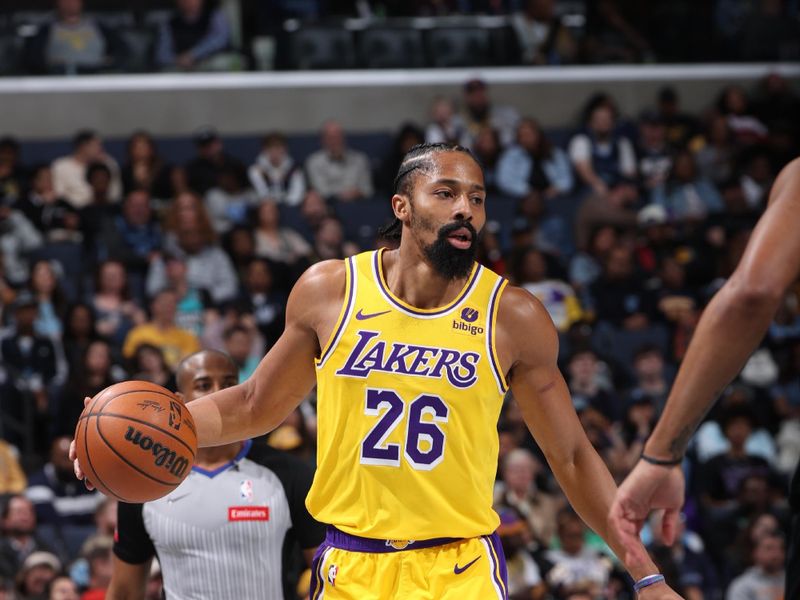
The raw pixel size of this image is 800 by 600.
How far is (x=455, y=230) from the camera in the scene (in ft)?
12.7

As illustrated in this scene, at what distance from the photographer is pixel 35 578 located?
7250 millimetres

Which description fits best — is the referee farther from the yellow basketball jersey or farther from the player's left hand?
the player's left hand

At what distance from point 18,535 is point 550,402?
4.87 meters

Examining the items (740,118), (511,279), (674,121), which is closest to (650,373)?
(511,279)

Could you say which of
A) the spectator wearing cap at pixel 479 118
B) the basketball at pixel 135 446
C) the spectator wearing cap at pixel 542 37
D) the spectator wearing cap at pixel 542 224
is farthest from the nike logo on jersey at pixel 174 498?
the spectator wearing cap at pixel 542 37

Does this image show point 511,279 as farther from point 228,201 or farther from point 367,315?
point 367,315

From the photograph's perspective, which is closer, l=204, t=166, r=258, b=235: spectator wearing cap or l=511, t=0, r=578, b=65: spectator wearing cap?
l=204, t=166, r=258, b=235: spectator wearing cap

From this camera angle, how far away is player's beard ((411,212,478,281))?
3.86 m

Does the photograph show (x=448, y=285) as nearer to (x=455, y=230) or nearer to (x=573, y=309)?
(x=455, y=230)

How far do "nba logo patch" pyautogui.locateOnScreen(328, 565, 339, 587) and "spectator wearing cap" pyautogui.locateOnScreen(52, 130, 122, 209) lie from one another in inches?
302

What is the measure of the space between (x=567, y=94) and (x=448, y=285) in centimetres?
1000

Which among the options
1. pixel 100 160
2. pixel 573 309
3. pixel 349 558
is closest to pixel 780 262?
pixel 349 558


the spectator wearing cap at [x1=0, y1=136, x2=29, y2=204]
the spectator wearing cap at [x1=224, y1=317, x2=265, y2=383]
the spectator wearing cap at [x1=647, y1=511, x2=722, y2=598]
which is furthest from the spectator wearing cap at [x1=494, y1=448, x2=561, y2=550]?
the spectator wearing cap at [x1=0, y1=136, x2=29, y2=204]

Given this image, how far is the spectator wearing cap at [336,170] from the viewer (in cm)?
1188
